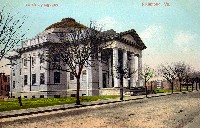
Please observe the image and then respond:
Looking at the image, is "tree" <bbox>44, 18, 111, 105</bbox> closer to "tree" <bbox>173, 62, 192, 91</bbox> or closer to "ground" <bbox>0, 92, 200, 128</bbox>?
"ground" <bbox>0, 92, 200, 128</bbox>

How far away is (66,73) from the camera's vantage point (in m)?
43.9

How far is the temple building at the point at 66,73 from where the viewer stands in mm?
41000

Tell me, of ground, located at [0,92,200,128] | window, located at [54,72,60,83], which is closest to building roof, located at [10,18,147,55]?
window, located at [54,72,60,83]

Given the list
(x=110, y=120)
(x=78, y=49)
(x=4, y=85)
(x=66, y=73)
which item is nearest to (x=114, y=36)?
(x=78, y=49)

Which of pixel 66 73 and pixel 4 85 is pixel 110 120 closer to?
pixel 66 73

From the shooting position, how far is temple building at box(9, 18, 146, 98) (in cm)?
4100

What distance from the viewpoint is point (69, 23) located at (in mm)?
47438

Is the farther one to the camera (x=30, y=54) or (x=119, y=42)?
(x=30, y=54)

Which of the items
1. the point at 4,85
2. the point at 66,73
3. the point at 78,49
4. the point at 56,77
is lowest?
the point at 4,85

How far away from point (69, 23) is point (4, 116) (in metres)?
33.8

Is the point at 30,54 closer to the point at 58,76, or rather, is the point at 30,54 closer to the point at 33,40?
the point at 33,40

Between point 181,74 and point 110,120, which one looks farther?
point 181,74

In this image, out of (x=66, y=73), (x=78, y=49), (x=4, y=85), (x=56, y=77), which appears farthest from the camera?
(x=4, y=85)

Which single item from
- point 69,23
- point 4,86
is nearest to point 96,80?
point 69,23
